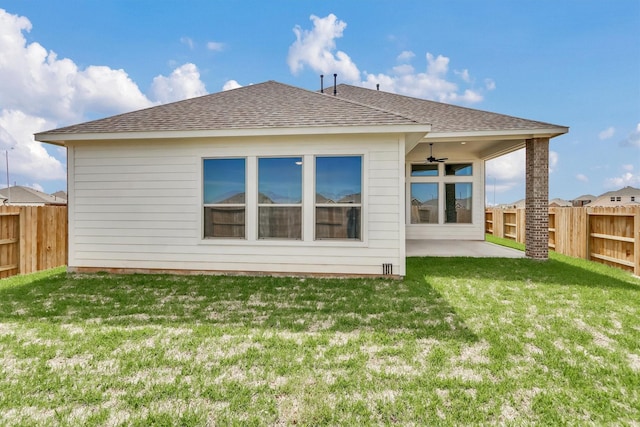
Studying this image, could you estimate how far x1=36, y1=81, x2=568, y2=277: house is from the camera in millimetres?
6180

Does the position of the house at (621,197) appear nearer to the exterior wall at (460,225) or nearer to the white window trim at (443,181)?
the exterior wall at (460,225)

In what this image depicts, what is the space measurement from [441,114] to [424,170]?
3.32 metres

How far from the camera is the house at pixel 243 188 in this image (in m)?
6.18

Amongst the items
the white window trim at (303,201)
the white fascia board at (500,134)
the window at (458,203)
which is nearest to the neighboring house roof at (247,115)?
the white window trim at (303,201)

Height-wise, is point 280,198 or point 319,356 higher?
point 280,198

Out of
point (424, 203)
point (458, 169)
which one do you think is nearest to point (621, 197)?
point (458, 169)

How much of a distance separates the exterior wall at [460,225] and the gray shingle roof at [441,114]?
2.32m

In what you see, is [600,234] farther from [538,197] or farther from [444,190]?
[444,190]

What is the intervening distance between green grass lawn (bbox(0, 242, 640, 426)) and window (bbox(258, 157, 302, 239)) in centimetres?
140

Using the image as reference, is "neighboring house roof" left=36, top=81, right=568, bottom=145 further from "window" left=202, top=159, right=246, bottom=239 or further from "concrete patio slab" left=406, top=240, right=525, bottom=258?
"concrete patio slab" left=406, top=240, right=525, bottom=258

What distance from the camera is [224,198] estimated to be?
6621mm

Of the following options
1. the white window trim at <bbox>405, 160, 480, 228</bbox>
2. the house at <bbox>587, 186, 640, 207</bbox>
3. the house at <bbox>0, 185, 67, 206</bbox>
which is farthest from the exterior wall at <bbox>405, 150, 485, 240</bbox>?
the house at <bbox>587, 186, 640, 207</bbox>

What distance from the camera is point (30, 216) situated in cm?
714

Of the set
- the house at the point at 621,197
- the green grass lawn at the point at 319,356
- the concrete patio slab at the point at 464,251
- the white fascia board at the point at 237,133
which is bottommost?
the green grass lawn at the point at 319,356
